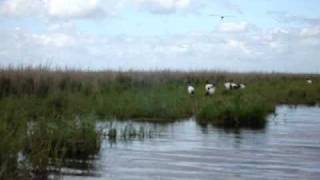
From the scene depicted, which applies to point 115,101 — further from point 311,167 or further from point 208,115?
point 311,167

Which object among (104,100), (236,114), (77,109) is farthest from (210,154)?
(104,100)

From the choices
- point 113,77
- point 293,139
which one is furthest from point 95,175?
point 113,77

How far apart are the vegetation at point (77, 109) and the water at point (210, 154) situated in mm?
1017

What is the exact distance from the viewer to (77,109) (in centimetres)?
2386

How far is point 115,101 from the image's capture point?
29891mm

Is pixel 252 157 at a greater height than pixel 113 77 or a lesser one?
lesser

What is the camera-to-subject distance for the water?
14.7 metres

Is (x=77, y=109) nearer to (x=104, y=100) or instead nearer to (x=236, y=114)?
(x=104, y=100)

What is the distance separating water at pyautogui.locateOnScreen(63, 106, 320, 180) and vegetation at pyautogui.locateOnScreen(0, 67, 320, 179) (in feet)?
3.34

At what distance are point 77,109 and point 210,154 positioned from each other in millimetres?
7401

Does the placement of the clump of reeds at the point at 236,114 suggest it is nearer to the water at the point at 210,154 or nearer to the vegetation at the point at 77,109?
the vegetation at the point at 77,109

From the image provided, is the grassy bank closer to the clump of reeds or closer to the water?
the clump of reeds

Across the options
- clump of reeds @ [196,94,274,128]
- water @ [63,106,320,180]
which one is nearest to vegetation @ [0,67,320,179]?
clump of reeds @ [196,94,274,128]

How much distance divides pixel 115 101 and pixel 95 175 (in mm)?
15774
